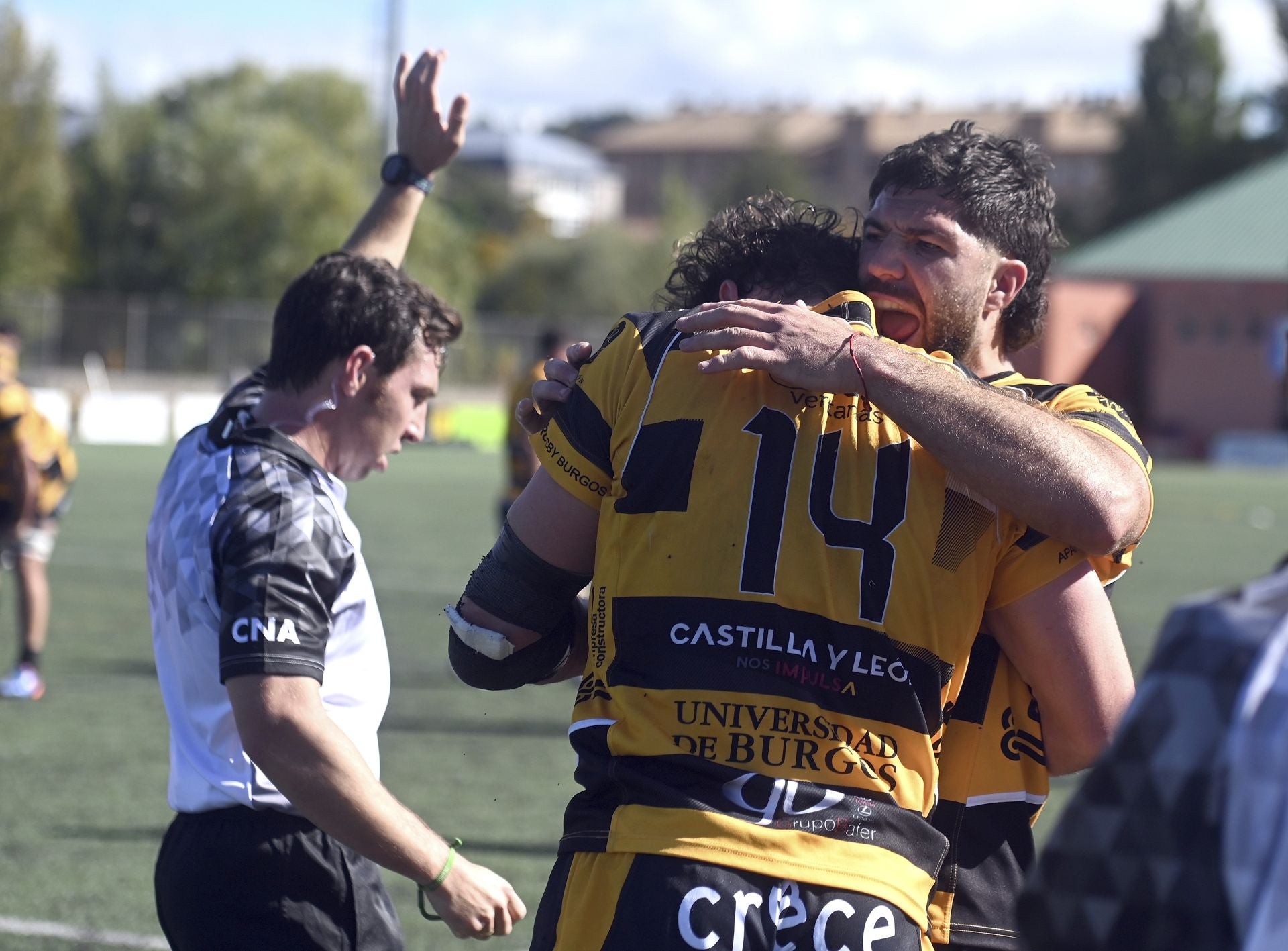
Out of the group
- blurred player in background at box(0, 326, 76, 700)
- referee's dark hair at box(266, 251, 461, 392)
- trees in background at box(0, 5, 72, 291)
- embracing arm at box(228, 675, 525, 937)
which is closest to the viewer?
embracing arm at box(228, 675, 525, 937)

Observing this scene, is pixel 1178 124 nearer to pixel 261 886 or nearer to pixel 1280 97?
pixel 1280 97

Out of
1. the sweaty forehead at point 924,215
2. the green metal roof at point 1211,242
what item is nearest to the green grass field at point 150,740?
the sweaty forehead at point 924,215

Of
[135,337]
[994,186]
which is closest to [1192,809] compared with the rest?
[994,186]

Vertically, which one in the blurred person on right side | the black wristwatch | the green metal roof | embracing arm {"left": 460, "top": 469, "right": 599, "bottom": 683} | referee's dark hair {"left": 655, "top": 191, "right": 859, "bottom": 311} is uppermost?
referee's dark hair {"left": 655, "top": 191, "right": 859, "bottom": 311}

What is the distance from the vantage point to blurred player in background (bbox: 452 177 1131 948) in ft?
6.67

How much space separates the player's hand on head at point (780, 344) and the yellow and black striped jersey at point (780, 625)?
5 cm

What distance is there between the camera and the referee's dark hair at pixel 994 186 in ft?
7.98

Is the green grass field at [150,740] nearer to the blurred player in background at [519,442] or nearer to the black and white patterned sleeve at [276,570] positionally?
the black and white patterned sleeve at [276,570]

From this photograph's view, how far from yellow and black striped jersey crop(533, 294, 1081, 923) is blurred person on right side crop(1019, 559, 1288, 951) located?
0.67 m

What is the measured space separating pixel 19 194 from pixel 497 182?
5744 cm

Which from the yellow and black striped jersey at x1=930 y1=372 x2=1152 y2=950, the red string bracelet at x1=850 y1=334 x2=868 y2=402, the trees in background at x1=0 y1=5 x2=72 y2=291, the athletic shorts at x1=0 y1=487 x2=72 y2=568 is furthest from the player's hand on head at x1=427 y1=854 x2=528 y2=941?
the trees in background at x1=0 y1=5 x2=72 y2=291

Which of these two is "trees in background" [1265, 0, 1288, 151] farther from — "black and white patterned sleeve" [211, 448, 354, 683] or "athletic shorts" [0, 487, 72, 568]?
"black and white patterned sleeve" [211, 448, 354, 683]

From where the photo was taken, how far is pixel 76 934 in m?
5.17

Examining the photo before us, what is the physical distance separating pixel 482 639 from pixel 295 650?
48cm
